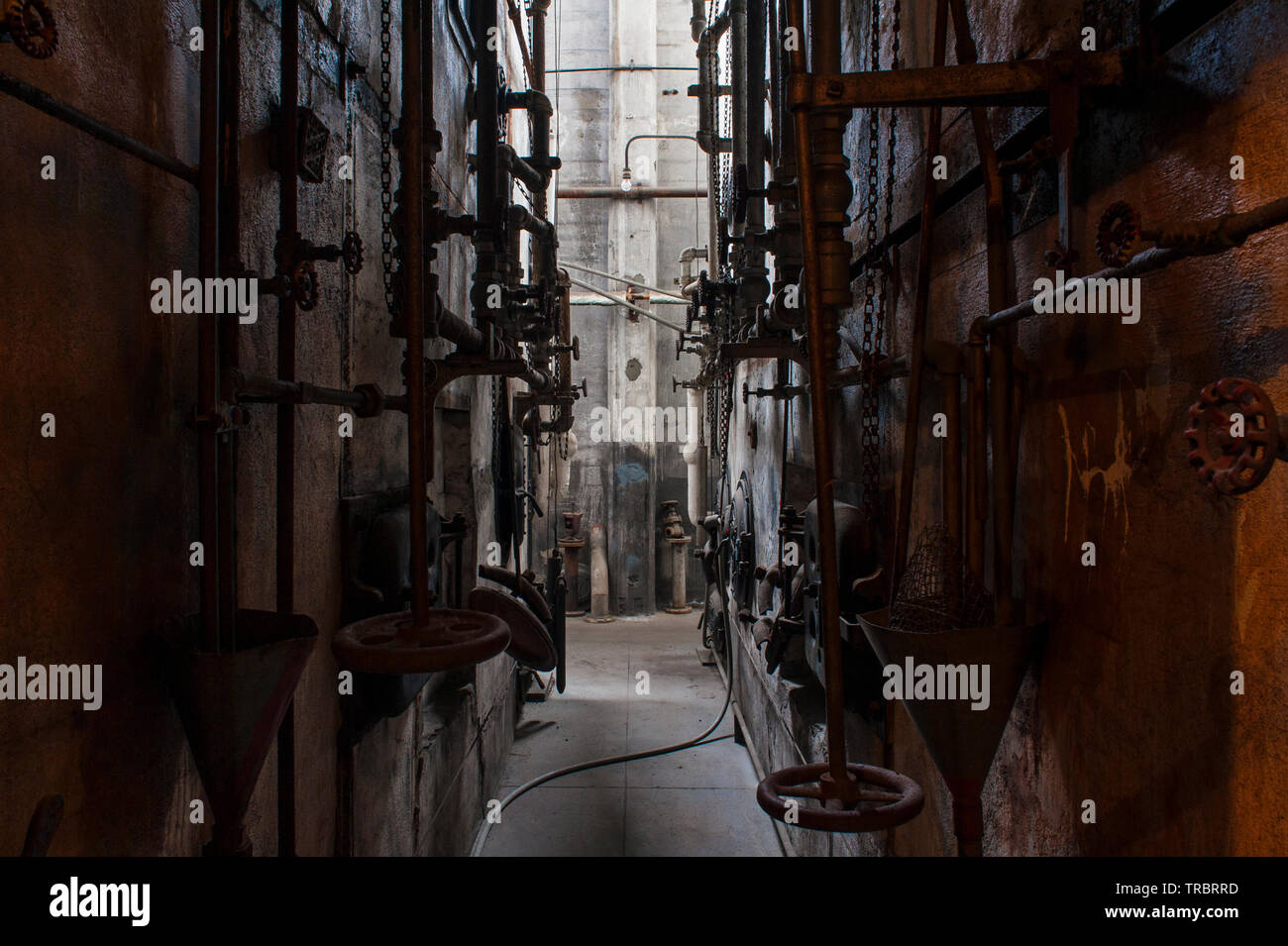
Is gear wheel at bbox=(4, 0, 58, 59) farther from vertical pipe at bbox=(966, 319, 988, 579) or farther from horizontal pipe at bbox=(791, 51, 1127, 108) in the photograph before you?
vertical pipe at bbox=(966, 319, 988, 579)

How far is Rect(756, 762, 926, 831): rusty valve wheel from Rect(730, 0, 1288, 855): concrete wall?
1.17 ft

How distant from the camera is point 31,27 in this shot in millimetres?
937

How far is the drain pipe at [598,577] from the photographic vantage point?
1097 centimetres

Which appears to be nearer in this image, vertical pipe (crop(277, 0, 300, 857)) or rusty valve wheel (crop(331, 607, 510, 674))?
rusty valve wheel (crop(331, 607, 510, 674))

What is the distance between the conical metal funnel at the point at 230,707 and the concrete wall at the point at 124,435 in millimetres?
122

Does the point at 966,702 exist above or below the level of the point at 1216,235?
below

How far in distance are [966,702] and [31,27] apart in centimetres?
173

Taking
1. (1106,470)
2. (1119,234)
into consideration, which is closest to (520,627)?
(1106,470)

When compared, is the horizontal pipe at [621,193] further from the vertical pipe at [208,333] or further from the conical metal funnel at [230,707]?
the conical metal funnel at [230,707]

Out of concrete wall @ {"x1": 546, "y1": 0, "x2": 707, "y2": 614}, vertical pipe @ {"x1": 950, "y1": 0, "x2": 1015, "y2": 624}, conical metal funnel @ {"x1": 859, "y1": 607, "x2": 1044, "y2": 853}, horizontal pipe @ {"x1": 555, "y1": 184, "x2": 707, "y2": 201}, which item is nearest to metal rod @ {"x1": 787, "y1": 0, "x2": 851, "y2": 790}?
conical metal funnel @ {"x1": 859, "y1": 607, "x2": 1044, "y2": 853}

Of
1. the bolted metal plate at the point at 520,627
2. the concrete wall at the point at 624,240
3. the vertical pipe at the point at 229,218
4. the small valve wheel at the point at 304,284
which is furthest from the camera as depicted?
the concrete wall at the point at 624,240

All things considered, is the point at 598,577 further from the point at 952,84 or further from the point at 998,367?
the point at 952,84

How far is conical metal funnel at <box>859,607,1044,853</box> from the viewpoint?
1.53m

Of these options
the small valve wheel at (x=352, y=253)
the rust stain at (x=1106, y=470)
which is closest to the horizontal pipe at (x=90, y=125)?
the small valve wheel at (x=352, y=253)
